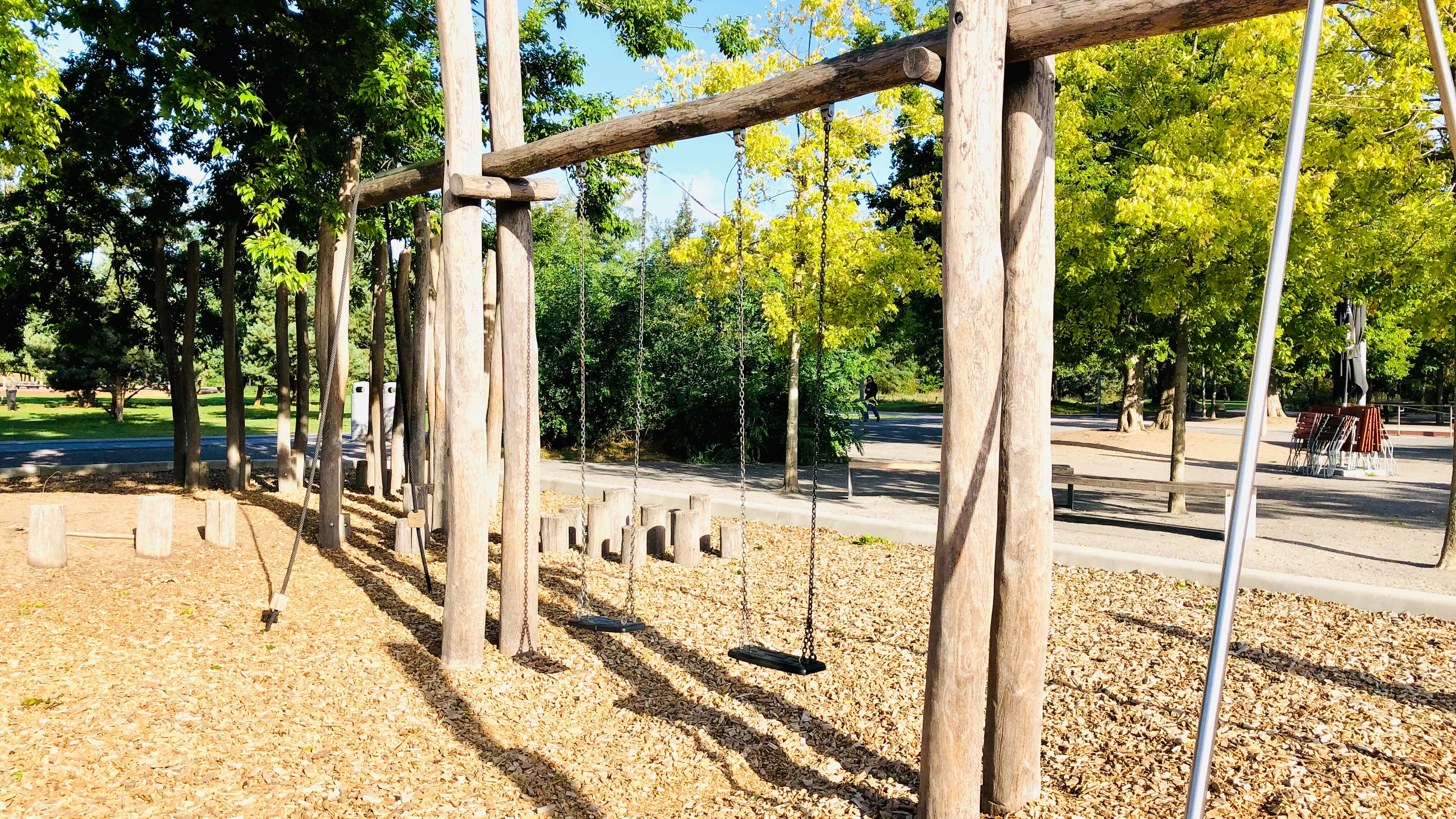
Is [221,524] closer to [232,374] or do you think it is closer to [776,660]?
[232,374]

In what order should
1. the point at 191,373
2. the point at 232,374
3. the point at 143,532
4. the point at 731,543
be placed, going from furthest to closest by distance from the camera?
the point at 191,373
the point at 232,374
the point at 731,543
the point at 143,532

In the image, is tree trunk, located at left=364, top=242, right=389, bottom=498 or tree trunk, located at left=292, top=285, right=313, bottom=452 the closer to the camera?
tree trunk, located at left=364, top=242, right=389, bottom=498

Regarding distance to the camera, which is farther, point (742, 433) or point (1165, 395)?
point (1165, 395)

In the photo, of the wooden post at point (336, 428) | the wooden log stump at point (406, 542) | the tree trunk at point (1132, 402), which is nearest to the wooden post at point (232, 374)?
the wooden post at point (336, 428)

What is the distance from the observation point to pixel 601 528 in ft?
28.4

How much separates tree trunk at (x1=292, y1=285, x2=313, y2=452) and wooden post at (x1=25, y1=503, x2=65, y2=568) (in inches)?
165

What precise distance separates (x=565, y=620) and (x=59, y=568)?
12.6 ft

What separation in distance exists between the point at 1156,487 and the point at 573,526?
6144 mm

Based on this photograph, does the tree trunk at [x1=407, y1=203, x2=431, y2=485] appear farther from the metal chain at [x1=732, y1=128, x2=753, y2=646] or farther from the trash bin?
the trash bin

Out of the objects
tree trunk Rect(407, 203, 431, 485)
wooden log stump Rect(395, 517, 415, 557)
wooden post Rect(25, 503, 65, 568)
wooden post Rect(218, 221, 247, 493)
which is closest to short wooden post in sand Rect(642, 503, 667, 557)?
wooden log stump Rect(395, 517, 415, 557)

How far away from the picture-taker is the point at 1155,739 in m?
4.37

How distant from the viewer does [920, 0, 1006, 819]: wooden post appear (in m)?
3.32

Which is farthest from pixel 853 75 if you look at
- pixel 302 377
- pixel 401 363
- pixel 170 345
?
pixel 170 345

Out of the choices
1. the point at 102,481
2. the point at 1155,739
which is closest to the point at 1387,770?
the point at 1155,739
